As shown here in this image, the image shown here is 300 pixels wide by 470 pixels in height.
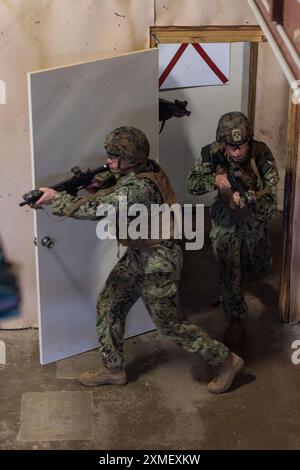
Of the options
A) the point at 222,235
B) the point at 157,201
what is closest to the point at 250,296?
the point at 222,235

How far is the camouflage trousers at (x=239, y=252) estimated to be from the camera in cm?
500

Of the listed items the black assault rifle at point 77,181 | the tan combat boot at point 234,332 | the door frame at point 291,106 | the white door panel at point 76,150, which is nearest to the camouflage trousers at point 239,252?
the tan combat boot at point 234,332

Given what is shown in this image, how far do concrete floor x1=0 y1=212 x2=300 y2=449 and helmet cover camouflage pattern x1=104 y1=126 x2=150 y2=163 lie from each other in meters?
1.47

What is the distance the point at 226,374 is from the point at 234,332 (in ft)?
1.94

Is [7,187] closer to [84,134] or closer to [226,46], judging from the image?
[84,134]

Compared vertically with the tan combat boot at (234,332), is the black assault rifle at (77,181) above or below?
above

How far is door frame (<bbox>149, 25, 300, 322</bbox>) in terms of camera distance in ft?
15.8

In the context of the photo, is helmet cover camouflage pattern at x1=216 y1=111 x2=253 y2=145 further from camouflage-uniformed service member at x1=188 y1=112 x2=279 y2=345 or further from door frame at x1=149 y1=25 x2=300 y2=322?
door frame at x1=149 y1=25 x2=300 y2=322

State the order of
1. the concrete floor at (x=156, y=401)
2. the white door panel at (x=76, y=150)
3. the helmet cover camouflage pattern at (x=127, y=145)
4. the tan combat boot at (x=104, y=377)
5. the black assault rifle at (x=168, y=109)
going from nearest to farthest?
the helmet cover camouflage pattern at (x=127, y=145)
the concrete floor at (x=156, y=401)
the white door panel at (x=76, y=150)
the tan combat boot at (x=104, y=377)
the black assault rifle at (x=168, y=109)

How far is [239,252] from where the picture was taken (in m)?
5.04

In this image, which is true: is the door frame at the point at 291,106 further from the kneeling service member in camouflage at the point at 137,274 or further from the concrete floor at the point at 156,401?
the kneeling service member in camouflage at the point at 137,274

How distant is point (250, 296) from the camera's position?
5.92 metres
